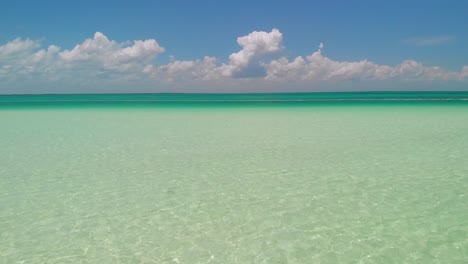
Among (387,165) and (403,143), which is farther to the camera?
(403,143)

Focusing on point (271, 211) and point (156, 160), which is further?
point (156, 160)

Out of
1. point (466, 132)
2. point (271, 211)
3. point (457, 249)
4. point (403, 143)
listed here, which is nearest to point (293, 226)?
point (271, 211)

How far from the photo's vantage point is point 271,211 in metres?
4.89

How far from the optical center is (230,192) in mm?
5766

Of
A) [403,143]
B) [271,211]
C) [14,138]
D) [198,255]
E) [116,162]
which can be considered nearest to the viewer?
[198,255]

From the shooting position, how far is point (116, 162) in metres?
A: 8.06

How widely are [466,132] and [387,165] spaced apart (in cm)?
727

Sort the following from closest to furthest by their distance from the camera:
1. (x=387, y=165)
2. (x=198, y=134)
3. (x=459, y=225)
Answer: (x=459, y=225)
(x=387, y=165)
(x=198, y=134)

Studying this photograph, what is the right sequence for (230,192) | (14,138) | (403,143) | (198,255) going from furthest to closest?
1. (14,138)
2. (403,143)
3. (230,192)
4. (198,255)

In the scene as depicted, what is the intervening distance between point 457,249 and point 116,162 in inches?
266

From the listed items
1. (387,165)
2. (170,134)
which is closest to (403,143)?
(387,165)

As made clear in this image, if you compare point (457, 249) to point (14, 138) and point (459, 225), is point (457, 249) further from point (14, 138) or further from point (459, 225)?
point (14, 138)

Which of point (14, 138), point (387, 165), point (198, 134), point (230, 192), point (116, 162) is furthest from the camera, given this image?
point (198, 134)

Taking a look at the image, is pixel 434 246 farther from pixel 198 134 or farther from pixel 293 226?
pixel 198 134
